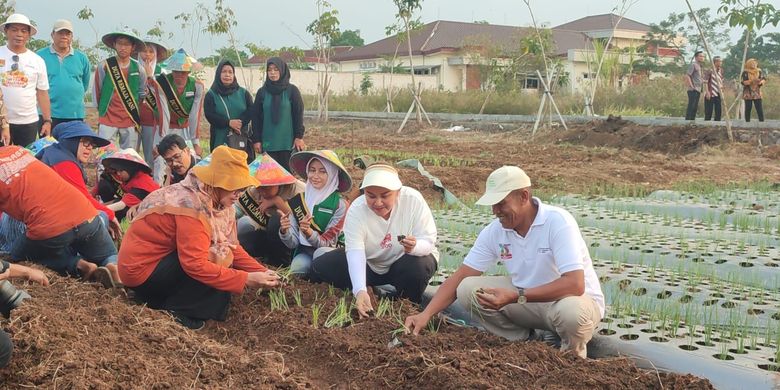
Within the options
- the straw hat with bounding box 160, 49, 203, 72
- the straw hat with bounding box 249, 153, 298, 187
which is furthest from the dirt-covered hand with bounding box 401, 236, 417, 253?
the straw hat with bounding box 160, 49, 203, 72

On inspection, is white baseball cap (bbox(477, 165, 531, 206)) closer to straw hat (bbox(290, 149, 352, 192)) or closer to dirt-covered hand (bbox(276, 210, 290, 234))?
straw hat (bbox(290, 149, 352, 192))

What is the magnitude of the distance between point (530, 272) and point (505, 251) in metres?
0.14

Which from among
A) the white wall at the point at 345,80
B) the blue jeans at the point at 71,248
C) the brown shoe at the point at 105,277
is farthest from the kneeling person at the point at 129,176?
the white wall at the point at 345,80

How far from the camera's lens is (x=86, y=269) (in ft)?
14.0

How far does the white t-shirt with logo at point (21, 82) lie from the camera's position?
6008 mm

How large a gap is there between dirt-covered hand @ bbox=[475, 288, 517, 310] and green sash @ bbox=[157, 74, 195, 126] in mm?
4148

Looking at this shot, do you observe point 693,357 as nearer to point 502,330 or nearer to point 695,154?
point 502,330

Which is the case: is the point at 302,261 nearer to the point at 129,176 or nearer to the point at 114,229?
the point at 114,229

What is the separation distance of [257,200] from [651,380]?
2806 mm

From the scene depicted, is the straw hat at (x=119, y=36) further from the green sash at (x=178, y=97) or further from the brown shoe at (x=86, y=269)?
the brown shoe at (x=86, y=269)

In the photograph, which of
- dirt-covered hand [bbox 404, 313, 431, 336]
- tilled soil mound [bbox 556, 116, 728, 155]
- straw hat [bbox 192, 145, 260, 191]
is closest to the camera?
dirt-covered hand [bbox 404, 313, 431, 336]

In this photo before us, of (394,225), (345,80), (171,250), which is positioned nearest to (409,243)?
(394,225)

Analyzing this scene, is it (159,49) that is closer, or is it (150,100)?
(150,100)

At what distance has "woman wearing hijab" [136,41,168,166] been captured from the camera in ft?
21.8
